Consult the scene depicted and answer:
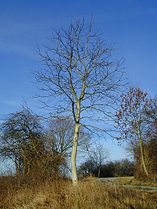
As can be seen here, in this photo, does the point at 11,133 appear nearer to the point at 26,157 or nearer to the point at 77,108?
the point at 26,157

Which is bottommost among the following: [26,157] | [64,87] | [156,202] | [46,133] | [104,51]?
[156,202]

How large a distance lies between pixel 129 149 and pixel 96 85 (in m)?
28.9

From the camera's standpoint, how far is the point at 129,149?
143 ft

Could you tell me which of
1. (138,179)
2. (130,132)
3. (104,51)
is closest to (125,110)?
(130,132)

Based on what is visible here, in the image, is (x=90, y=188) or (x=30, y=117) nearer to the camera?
(x=90, y=188)

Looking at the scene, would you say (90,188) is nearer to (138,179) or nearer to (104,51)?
(104,51)

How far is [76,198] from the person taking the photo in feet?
37.4

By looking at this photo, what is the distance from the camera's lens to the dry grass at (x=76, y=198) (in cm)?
1080

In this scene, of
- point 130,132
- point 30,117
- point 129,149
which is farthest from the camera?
point 129,149

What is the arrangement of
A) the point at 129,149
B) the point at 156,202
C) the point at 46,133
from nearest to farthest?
1. the point at 156,202
2. the point at 46,133
3. the point at 129,149

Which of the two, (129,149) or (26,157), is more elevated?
(129,149)

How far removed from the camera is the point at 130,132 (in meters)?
35.6

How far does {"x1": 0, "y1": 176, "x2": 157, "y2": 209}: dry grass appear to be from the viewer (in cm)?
1080

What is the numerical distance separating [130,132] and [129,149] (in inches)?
335
